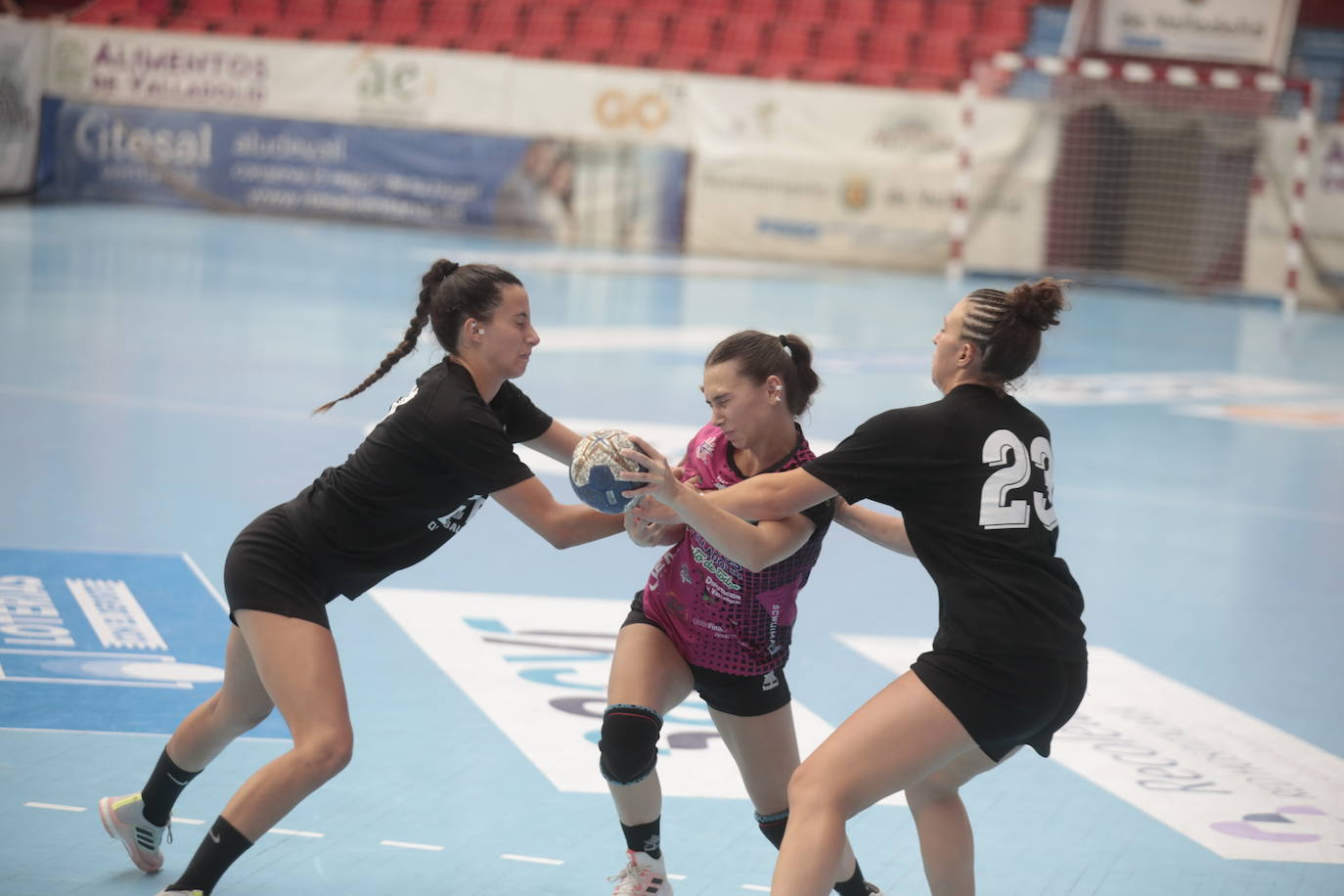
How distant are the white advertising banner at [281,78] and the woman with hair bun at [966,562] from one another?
778 inches

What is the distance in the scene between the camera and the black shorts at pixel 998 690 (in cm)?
321

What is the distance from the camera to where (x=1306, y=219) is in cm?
1961

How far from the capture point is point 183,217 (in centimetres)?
2228


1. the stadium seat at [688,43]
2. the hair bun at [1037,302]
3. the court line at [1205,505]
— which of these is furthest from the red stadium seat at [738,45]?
the hair bun at [1037,302]

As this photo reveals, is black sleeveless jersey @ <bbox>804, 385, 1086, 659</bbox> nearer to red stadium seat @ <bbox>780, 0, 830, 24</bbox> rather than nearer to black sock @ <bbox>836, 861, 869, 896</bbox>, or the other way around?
black sock @ <bbox>836, 861, 869, 896</bbox>

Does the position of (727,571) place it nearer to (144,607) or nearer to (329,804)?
(329,804)

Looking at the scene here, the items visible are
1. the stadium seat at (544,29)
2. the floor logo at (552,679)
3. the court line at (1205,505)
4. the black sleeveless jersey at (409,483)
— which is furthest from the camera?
the stadium seat at (544,29)

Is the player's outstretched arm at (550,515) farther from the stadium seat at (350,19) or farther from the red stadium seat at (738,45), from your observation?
the stadium seat at (350,19)

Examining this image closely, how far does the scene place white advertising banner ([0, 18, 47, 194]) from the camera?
72.5ft

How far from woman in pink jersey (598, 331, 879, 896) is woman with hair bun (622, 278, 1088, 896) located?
0.95 feet

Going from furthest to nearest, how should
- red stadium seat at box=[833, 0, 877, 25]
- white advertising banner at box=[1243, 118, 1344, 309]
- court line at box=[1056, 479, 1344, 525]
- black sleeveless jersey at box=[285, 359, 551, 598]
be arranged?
red stadium seat at box=[833, 0, 877, 25] → white advertising banner at box=[1243, 118, 1344, 309] → court line at box=[1056, 479, 1344, 525] → black sleeveless jersey at box=[285, 359, 551, 598]

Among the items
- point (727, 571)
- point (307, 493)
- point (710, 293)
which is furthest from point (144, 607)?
point (710, 293)

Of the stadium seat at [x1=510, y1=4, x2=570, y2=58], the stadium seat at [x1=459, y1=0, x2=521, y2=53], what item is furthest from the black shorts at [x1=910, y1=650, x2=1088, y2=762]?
the stadium seat at [x1=459, y1=0, x2=521, y2=53]

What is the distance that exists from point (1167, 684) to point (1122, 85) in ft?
53.1
